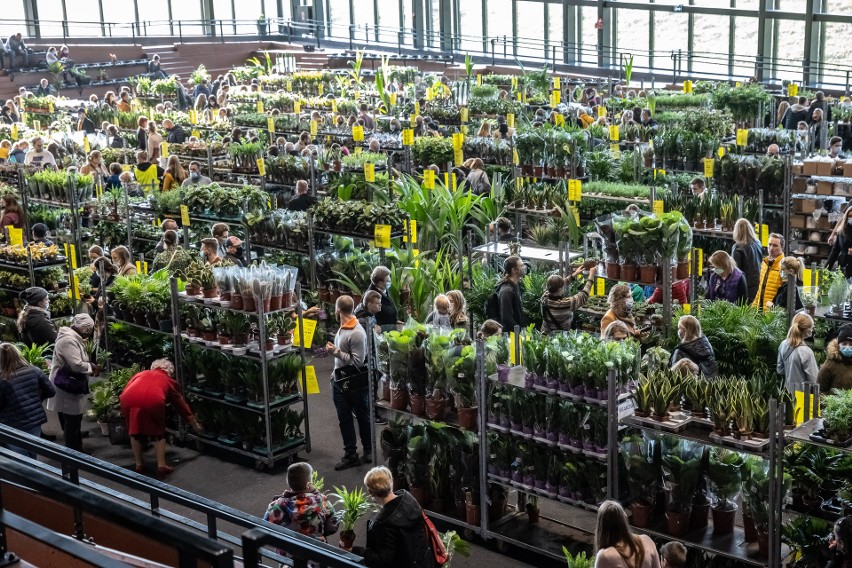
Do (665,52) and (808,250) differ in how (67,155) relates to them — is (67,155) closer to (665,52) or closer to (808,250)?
(808,250)

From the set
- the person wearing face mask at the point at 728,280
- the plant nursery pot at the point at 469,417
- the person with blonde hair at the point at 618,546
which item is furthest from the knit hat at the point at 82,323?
the person wearing face mask at the point at 728,280

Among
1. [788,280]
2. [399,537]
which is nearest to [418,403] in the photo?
[399,537]

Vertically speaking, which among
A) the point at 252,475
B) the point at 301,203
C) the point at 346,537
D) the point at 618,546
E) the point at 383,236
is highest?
the point at 301,203

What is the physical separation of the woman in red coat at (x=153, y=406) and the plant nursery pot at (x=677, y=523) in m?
4.16

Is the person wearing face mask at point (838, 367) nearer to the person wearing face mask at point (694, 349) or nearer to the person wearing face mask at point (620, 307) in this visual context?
the person wearing face mask at point (694, 349)

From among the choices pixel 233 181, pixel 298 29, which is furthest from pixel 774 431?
pixel 298 29

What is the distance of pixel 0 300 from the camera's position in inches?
464

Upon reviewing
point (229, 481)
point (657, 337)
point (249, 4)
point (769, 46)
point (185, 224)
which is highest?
point (249, 4)

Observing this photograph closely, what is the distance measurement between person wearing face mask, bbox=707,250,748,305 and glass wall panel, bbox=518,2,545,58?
23778 millimetres

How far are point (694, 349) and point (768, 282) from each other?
2.61 meters

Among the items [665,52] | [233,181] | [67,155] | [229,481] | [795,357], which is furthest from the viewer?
[665,52]

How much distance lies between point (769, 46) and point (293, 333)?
22.1 meters

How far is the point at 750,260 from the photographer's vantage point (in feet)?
35.1

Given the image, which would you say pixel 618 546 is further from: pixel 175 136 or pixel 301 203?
pixel 175 136
